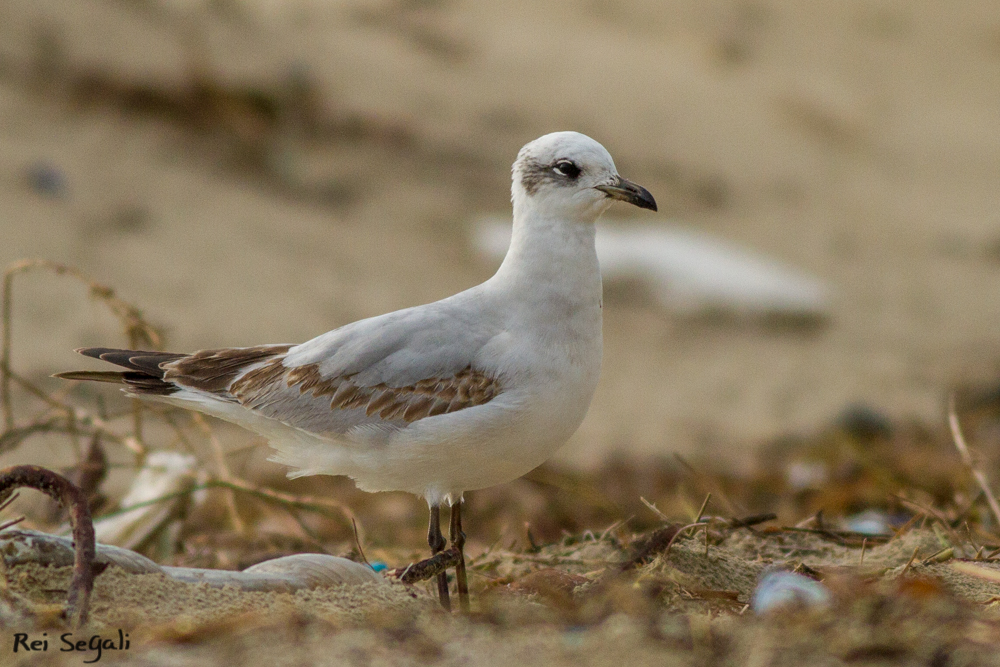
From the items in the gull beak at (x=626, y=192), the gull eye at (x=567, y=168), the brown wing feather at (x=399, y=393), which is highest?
the gull eye at (x=567, y=168)

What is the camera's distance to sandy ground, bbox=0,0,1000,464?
9.27m

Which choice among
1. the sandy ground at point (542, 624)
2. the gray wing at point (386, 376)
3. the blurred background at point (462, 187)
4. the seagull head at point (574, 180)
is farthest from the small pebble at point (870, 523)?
the blurred background at point (462, 187)

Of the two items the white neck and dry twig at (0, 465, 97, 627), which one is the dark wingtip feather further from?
the white neck

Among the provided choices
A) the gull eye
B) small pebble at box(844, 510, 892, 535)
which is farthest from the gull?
small pebble at box(844, 510, 892, 535)

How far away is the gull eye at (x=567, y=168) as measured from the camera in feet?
12.0

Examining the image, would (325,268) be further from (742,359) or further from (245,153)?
(742,359)

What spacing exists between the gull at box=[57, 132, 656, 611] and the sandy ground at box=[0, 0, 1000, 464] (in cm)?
439

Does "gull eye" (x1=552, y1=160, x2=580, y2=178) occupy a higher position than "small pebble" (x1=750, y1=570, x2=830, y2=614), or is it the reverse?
"gull eye" (x1=552, y1=160, x2=580, y2=178)

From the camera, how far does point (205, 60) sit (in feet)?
39.2

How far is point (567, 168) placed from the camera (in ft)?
12.1

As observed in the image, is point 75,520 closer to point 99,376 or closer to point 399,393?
point 399,393

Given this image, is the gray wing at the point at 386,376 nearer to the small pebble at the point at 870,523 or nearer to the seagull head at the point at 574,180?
the seagull head at the point at 574,180

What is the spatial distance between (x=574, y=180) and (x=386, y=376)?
906 millimetres

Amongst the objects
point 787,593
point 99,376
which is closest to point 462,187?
point 99,376
